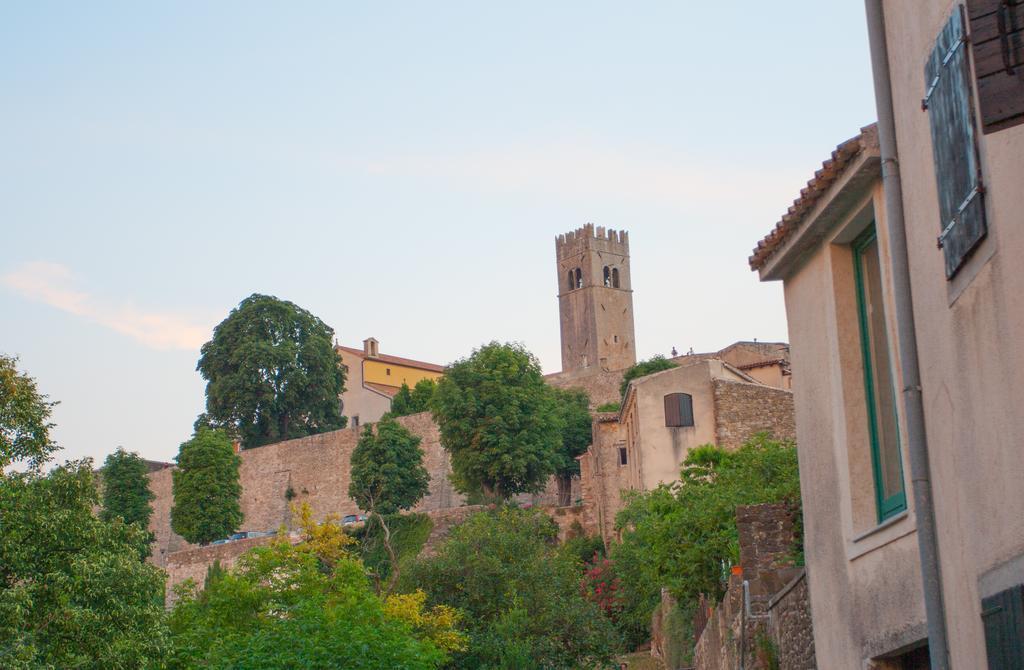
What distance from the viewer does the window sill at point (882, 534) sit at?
24.6 feet

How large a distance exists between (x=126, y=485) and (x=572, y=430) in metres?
24.2

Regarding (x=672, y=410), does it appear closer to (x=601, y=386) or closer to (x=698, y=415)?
(x=698, y=415)

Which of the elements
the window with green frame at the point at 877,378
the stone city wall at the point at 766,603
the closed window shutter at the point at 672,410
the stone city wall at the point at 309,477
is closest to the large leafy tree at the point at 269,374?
the stone city wall at the point at 309,477

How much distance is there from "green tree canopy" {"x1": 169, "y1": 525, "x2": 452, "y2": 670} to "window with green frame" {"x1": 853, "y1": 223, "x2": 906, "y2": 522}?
50.7 feet

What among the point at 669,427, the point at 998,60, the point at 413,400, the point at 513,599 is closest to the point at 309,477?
the point at 413,400

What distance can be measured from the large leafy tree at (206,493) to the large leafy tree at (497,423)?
1435cm

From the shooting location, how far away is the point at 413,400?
78688mm

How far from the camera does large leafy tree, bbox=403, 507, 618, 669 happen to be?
1145 inches

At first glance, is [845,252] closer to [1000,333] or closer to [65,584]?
[1000,333]

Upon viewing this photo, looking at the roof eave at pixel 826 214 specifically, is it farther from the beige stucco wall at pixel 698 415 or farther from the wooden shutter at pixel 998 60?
the beige stucco wall at pixel 698 415

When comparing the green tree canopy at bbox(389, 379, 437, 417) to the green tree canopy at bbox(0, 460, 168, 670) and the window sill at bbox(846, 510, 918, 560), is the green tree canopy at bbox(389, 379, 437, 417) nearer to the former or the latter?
the green tree canopy at bbox(0, 460, 168, 670)

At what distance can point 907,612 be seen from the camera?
753cm

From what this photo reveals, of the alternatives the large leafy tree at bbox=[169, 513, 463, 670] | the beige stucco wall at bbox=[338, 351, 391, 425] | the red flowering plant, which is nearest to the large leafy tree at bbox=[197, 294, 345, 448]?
the beige stucco wall at bbox=[338, 351, 391, 425]

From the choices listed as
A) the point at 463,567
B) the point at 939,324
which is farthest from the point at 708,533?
the point at 463,567
